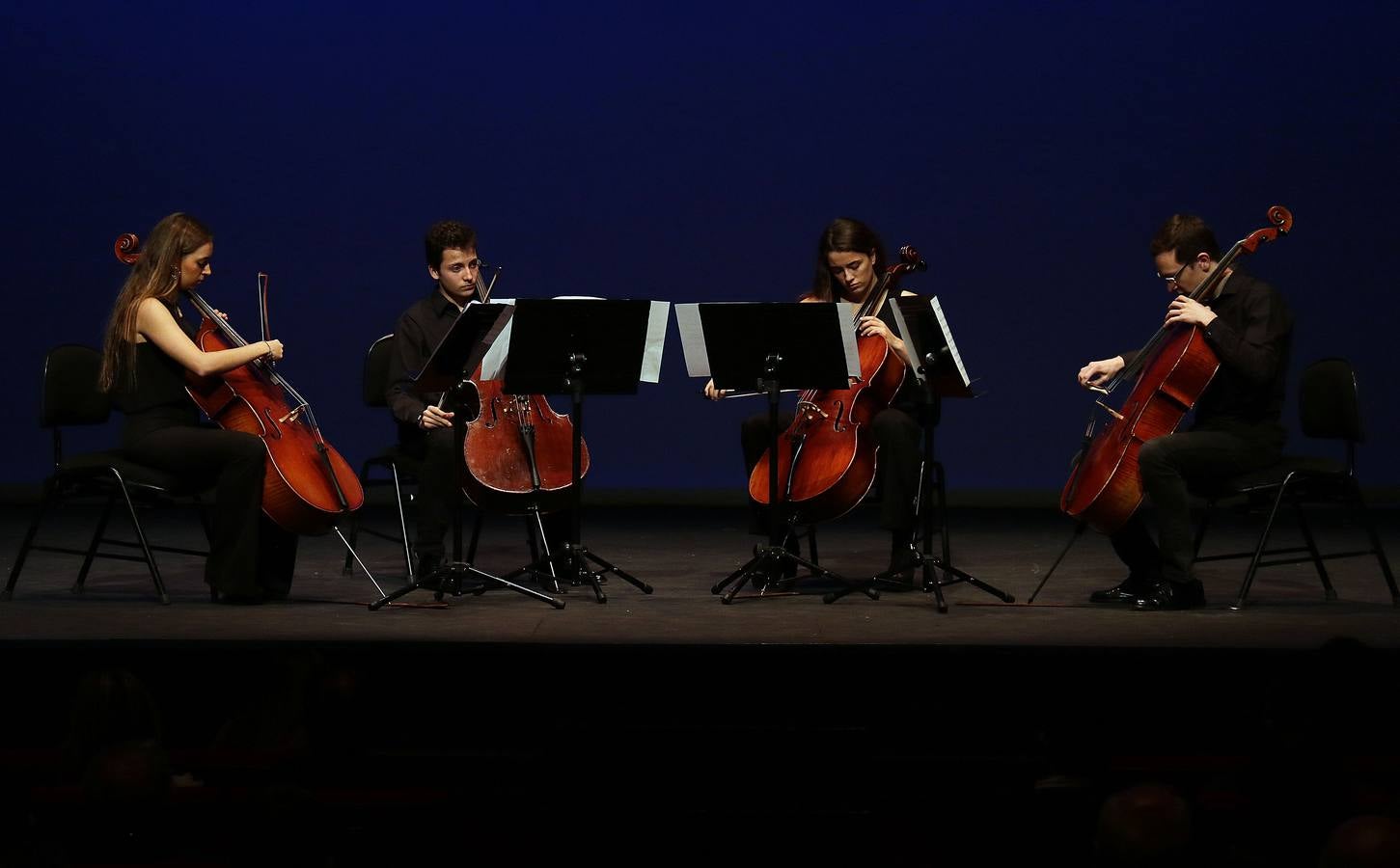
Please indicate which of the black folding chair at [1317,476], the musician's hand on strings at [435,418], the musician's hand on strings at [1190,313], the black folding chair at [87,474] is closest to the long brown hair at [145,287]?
the black folding chair at [87,474]

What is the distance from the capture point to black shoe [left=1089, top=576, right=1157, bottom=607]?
13.2 ft

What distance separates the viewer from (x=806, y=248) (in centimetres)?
631

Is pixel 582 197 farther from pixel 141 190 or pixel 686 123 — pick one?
pixel 141 190

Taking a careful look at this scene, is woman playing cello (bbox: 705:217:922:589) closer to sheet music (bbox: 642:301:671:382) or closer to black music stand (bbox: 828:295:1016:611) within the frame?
black music stand (bbox: 828:295:1016:611)

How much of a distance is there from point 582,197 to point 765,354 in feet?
8.81

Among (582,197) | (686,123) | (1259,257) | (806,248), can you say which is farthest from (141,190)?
(1259,257)

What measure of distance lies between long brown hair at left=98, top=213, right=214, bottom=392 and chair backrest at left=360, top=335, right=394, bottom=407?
0.83 meters

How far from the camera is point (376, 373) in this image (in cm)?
488

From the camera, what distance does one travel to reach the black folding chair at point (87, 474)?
4043 millimetres

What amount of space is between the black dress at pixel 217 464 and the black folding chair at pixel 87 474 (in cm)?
6

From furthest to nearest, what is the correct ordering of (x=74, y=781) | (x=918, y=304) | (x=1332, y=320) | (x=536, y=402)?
1. (x=1332, y=320)
2. (x=536, y=402)
3. (x=918, y=304)
4. (x=74, y=781)

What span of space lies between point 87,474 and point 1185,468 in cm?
290

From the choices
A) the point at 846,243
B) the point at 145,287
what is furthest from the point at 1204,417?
the point at 145,287

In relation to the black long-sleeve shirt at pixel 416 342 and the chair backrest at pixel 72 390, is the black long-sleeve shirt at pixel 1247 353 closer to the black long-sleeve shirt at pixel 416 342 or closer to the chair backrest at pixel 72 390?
the black long-sleeve shirt at pixel 416 342
